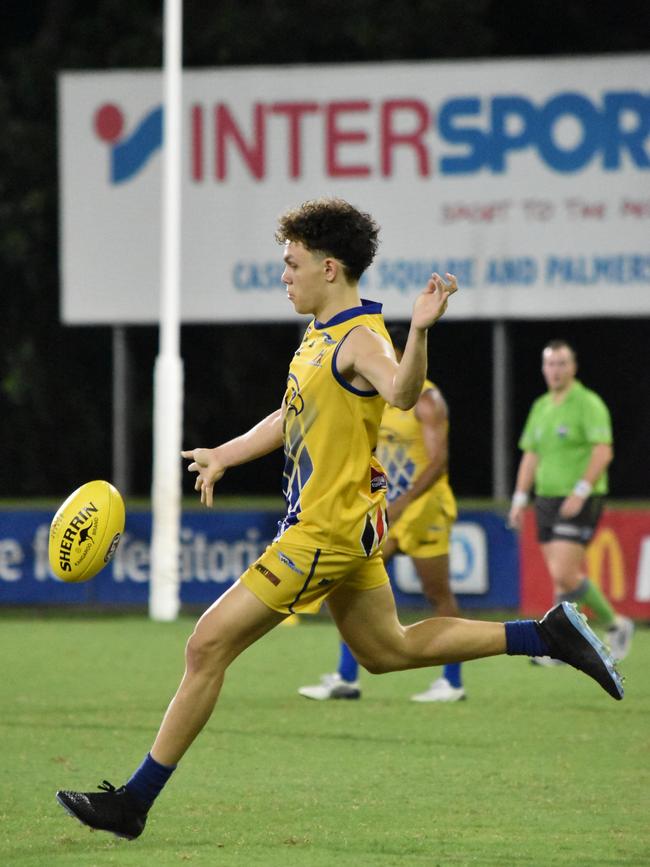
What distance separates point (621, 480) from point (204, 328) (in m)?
6.31

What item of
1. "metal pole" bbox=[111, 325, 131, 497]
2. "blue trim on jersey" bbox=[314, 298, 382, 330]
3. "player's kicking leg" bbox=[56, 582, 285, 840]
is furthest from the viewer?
"metal pole" bbox=[111, 325, 131, 497]

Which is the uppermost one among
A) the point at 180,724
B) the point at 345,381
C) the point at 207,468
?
the point at 345,381

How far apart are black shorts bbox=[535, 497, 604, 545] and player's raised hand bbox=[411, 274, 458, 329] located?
6677 millimetres

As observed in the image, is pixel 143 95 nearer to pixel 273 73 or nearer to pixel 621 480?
pixel 273 73

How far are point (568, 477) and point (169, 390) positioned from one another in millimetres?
4968

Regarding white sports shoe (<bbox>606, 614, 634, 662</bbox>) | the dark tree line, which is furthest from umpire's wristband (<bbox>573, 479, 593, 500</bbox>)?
the dark tree line

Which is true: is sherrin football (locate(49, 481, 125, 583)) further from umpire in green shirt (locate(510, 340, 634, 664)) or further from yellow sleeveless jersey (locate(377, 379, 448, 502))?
umpire in green shirt (locate(510, 340, 634, 664))

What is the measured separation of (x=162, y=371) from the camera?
16391 millimetres

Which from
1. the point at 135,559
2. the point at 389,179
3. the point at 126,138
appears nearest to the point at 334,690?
the point at 135,559

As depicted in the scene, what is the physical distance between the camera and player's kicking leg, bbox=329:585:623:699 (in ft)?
21.7

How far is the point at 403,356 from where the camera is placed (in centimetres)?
584

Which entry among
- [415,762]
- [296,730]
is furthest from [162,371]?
[415,762]

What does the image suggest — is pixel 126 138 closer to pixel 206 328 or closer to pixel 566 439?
pixel 206 328

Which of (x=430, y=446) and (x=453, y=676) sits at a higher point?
(x=430, y=446)
